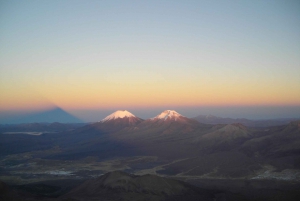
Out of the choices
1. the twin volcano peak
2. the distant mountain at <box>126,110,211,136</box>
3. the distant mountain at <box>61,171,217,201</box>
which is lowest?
the distant mountain at <box>61,171,217,201</box>

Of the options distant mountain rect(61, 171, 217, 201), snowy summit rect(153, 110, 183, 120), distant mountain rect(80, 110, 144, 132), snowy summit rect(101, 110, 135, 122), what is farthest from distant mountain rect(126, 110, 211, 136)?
distant mountain rect(61, 171, 217, 201)

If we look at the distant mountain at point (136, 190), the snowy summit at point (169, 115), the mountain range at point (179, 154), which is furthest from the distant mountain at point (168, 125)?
the distant mountain at point (136, 190)

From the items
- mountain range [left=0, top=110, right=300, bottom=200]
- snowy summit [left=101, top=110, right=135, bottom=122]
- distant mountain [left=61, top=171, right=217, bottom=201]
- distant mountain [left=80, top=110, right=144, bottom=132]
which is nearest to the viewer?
distant mountain [left=61, top=171, right=217, bottom=201]

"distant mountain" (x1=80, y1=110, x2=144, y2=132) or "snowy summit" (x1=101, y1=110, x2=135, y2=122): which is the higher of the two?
"snowy summit" (x1=101, y1=110, x2=135, y2=122)

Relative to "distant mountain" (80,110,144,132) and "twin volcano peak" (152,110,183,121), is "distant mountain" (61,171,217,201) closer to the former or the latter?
"twin volcano peak" (152,110,183,121)

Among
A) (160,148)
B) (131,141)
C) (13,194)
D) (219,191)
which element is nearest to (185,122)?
(131,141)

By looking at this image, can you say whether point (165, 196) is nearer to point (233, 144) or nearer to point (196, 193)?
point (196, 193)

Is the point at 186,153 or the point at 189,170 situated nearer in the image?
the point at 189,170

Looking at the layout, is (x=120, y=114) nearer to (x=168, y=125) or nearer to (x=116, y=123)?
(x=116, y=123)
